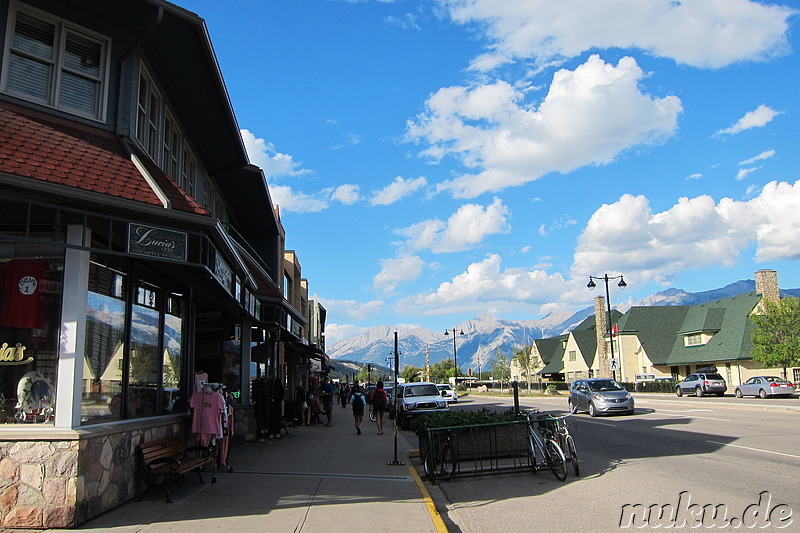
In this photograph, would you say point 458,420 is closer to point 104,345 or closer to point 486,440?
point 486,440

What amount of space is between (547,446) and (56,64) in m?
10.1

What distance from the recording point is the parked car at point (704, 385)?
144 ft

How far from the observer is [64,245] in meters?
7.60

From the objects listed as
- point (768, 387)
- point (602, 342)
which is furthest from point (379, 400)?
point (602, 342)

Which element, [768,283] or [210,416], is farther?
[768,283]

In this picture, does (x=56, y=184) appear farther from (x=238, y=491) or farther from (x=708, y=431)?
(x=708, y=431)

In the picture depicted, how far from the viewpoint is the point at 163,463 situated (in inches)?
369

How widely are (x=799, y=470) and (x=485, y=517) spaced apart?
6.06 meters

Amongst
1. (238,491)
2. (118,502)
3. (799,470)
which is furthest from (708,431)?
(118,502)

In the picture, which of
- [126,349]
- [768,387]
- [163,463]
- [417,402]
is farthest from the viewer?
[768,387]

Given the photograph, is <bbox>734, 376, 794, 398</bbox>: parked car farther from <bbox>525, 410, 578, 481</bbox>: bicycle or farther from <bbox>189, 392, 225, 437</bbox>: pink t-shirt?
<bbox>189, 392, 225, 437</bbox>: pink t-shirt

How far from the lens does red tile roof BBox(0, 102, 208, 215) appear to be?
25.7ft

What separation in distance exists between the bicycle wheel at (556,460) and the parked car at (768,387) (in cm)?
3305

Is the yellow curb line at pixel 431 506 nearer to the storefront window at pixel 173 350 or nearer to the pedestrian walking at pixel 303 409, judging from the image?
the storefront window at pixel 173 350
